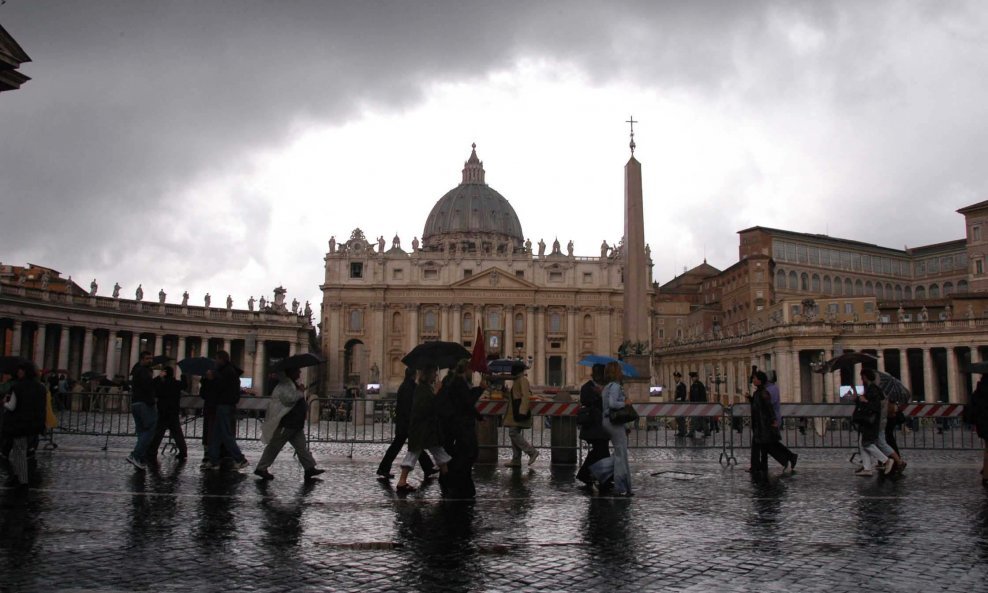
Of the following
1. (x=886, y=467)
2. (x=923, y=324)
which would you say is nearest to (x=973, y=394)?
(x=886, y=467)

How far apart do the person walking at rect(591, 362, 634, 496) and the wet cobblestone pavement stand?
1.13 ft

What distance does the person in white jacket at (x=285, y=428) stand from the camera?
11359 millimetres

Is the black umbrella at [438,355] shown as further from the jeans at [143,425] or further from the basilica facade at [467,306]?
the basilica facade at [467,306]

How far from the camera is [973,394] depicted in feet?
40.3

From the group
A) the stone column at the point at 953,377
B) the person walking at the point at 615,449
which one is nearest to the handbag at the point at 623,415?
the person walking at the point at 615,449

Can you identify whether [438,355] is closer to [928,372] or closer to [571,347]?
[928,372]

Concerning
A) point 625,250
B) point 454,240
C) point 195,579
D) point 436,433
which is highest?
point 454,240

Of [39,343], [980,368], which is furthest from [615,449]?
[39,343]

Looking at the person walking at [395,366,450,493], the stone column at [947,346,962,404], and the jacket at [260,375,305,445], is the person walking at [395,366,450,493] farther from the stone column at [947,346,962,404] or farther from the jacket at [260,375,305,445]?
the stone column at [947,346,962,404]

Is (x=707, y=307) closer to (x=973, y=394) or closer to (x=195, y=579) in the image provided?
(x=973, y=394)

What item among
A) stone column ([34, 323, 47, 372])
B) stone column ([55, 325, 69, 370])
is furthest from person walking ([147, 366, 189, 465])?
stone column ([55, 325, 69, 370])

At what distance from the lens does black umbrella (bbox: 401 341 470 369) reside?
11.2 meters

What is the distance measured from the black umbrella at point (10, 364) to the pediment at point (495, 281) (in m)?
67.8

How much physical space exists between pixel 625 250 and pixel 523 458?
10.1m
